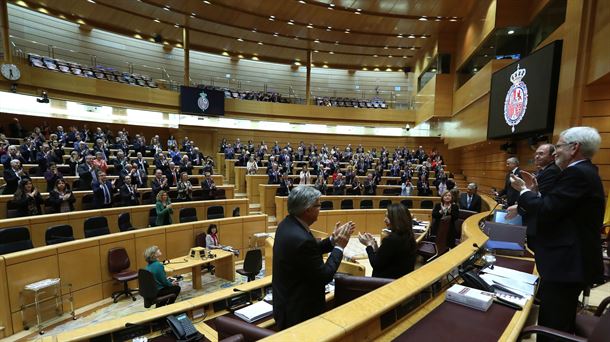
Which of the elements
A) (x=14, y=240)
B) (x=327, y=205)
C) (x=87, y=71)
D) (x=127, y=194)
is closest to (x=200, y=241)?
(x=127, y=194)

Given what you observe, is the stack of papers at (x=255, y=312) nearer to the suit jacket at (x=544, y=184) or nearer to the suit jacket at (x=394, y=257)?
the suit jacket at (x=394, y=257)

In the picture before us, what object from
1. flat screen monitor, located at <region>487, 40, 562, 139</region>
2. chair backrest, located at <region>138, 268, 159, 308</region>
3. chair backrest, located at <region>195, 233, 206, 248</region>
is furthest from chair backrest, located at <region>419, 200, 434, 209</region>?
chair backrest, located at <region>138, 268, 159, 308</region>

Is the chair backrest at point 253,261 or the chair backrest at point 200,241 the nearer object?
the chair backrest at point 253,261

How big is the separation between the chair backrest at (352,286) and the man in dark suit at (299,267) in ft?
0.74

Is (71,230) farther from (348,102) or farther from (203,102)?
(348,102)

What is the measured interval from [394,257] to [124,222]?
208 inches

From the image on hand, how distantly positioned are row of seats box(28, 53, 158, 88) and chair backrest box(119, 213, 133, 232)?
8298mm

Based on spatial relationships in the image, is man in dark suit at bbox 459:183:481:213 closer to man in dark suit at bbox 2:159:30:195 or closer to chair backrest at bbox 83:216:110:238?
chair backrest at bbox 83:216:110:238

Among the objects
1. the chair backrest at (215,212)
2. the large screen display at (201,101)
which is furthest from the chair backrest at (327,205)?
the large screen display at (201,101)

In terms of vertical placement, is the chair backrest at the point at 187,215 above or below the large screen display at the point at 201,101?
below

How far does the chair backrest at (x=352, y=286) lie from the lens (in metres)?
1.80

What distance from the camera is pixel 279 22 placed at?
533 inches

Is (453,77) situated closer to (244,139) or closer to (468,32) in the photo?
(468,32)

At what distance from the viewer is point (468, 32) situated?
39.0 ft
